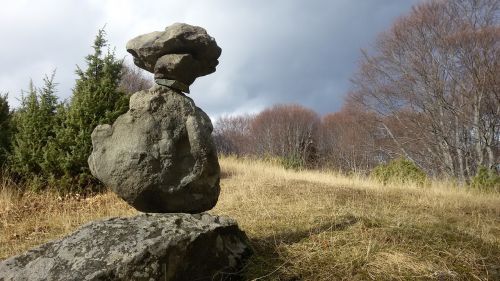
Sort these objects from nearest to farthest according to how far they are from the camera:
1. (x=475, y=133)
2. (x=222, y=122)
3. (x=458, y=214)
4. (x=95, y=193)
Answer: (x=458, y=214) → (x=95, y=193) → (x=475, y=133) → (x=222, y=122)

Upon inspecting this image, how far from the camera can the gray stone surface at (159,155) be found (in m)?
3.63

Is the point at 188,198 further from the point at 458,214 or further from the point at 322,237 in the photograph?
Answer: the point at 458,214

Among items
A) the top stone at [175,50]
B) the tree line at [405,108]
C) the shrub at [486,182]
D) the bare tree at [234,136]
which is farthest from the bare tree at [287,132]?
the top stone at [175,50]

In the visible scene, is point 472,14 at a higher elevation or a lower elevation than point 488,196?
higher

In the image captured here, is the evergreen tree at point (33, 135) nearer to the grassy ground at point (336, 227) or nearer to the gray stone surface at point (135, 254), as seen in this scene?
the grassy ground at point (336, 227)

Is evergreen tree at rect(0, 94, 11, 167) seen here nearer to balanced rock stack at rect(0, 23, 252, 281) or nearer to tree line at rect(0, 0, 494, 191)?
tree line at rect(0, 0, 494, 191)

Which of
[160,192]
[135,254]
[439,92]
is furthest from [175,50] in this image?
[439,92]

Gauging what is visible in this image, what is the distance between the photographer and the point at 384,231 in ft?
14.2

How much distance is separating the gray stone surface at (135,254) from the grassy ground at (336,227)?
0.42 m

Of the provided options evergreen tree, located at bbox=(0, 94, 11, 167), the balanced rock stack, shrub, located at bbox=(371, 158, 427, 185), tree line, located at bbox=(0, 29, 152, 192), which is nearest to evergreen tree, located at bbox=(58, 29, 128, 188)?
tree line, located at bbox=(0, 29, 152, 192)

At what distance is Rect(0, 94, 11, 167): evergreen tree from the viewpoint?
9320mm

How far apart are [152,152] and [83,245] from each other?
3.19 ft

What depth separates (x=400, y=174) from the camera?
41.3 ft

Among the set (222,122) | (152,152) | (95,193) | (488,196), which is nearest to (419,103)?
(488,196)
